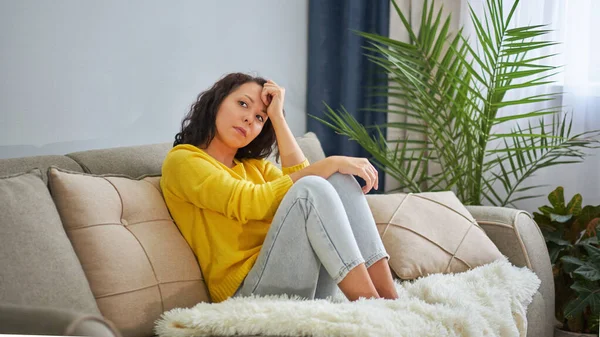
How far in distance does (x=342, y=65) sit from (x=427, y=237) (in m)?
0.98

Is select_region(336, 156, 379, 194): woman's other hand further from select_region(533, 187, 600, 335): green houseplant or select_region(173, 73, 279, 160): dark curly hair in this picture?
select_region(533, 187, 600, 335): green houseplant

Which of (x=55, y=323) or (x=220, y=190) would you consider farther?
(x=220, y=190)

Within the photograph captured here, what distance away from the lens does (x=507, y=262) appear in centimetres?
196

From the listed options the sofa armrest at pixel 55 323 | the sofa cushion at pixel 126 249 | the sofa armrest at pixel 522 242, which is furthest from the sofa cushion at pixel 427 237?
the sofa armrest at pixel 55 323

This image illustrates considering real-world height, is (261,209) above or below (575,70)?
below

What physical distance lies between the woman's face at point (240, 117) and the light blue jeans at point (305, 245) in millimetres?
301

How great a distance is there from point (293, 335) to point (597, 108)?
1676 millimetres

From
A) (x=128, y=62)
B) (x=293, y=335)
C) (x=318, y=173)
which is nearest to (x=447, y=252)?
(x=318, y=173)

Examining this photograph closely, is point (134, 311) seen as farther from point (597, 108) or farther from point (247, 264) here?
point (597, 108)

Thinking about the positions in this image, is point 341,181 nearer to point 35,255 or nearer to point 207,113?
point 207,113

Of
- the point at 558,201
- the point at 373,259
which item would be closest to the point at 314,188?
the point at 373,259

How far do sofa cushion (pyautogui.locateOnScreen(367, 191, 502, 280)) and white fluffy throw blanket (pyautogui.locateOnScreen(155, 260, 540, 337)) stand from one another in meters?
0.16

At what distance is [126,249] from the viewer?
1.58m

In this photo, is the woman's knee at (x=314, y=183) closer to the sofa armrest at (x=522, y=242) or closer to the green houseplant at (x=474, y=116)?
the sofa armrest at (x=522, y=242)
